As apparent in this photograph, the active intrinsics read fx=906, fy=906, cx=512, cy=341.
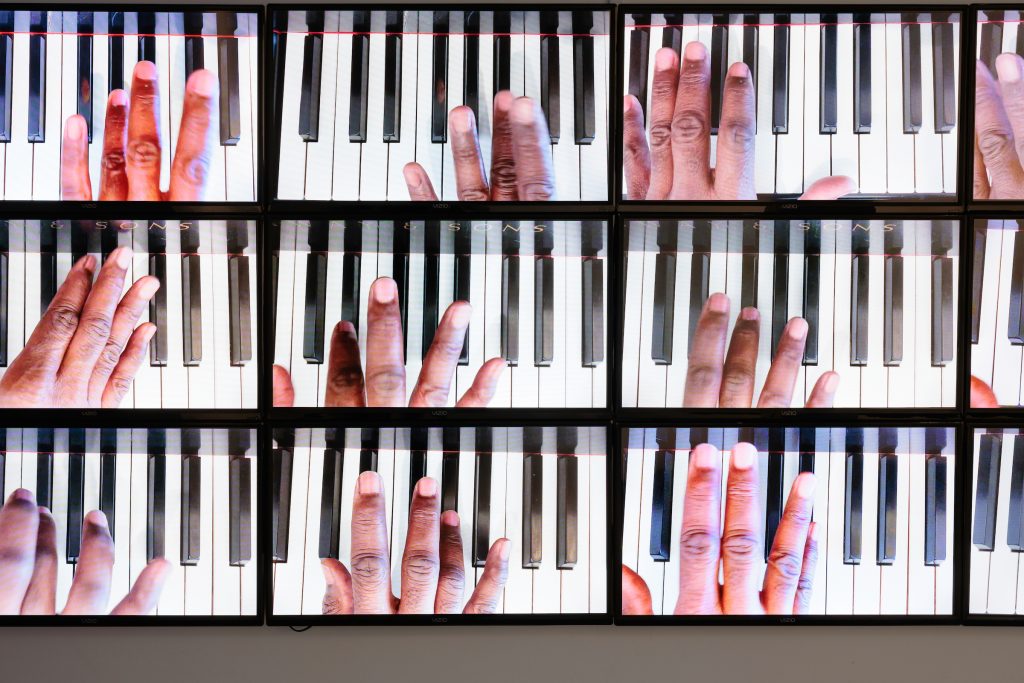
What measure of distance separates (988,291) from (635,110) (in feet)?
3.05

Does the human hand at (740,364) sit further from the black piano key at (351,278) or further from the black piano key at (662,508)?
the black piano key at (351,278)

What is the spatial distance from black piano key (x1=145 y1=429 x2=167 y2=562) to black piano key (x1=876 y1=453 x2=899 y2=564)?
1.69 m

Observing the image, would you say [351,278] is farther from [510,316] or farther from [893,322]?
[893,322]

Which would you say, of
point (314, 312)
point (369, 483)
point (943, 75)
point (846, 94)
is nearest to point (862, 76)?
point (846, 94)

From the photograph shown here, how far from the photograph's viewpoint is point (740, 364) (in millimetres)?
2121

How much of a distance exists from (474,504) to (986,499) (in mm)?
1215

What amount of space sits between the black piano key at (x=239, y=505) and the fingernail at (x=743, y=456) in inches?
45.1

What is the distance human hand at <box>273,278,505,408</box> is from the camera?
2.11 meters

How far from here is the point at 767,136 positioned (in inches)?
82.3

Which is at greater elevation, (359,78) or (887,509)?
(359,78)

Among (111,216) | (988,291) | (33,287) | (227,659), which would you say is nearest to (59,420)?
(33,287)

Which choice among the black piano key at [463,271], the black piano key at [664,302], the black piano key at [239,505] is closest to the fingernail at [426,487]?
the black piano key at [463,271]

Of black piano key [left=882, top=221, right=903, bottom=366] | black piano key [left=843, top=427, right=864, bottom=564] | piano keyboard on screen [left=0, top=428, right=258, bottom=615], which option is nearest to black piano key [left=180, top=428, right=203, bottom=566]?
piano keyboard on screen [left=0, top=428, right=258, bottom=615]

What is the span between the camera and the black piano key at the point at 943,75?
2.07m
